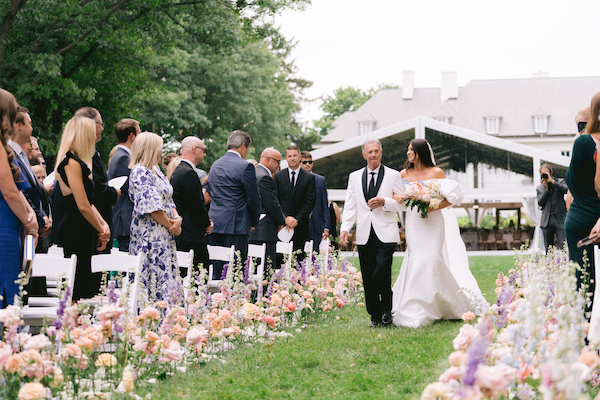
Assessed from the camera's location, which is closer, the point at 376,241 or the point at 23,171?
the point at 23,171

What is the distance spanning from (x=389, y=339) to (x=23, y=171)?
11.9ft

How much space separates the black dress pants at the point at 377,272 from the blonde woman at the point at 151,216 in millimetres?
2377

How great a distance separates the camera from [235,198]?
7.90 meters

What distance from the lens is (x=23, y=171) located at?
449 centimetres

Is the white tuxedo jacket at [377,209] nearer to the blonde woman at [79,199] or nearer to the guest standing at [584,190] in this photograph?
the guest standing at [584,190]

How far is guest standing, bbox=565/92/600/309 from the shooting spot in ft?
14.9

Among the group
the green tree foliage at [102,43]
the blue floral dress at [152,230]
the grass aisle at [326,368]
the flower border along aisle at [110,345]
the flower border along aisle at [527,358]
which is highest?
the green tree foliage at [102,43]

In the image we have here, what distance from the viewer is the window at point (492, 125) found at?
5922 centimetres

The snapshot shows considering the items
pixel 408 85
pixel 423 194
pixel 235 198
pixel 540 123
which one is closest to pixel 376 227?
pixel 423 194

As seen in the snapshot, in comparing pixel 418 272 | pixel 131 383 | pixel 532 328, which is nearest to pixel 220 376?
pixel 131 383

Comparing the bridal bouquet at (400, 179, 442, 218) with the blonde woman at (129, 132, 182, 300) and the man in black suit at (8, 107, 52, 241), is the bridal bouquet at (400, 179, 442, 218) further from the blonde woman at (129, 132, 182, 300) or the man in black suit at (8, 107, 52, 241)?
the man in black suit at (8, 107, 52, 241)

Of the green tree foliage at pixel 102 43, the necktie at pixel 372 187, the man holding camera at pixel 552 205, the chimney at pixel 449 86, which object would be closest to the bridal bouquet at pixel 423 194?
Result: the necktie at pixel 372 187

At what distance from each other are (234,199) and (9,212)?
13.0ft

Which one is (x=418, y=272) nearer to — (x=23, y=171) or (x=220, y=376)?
(x=220, y=376)
